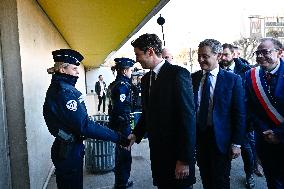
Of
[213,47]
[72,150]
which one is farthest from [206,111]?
[72,150]

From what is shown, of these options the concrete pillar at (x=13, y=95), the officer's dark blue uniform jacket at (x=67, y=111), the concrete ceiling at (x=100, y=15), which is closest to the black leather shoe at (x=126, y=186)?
the concrete pillar at (x=13, y=95)

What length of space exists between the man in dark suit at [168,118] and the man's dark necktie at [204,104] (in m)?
0.68

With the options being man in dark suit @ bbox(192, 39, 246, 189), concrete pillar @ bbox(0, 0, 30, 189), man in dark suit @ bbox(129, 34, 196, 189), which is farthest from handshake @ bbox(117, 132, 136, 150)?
Answer: concrete pillar @ bbox(0, 0, 30, 189)

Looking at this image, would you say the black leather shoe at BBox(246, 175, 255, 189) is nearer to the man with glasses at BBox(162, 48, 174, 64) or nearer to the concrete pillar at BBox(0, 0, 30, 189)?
the man with glasses at BBox(162, 48, 174, 64)

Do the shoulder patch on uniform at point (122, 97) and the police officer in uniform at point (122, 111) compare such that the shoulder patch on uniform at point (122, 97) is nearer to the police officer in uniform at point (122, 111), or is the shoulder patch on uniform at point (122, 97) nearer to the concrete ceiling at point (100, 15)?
the police officer in uniform at point (122, 111)

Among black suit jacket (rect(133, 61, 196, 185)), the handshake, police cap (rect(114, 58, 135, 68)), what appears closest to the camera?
black suit jacket (rect(133, 61, 196, 185))

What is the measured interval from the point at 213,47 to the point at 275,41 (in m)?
0.65

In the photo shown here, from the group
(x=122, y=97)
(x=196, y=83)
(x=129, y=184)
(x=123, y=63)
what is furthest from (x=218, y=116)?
(x=129, y=184)

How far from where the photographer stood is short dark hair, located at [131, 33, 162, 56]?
9.47ft

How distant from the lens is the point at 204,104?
337 centimetres

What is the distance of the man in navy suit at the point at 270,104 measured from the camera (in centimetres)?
318

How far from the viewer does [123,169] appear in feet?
16.1

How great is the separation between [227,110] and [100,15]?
3946 mm

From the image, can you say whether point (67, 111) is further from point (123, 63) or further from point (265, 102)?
point (123, 63)
